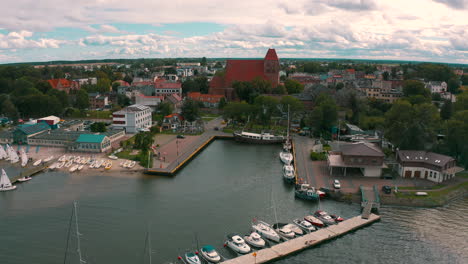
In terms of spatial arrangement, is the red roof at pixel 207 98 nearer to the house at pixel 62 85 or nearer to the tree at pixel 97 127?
the tree at pixel 97 127

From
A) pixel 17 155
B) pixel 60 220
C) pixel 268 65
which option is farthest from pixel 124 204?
pixel 268 65

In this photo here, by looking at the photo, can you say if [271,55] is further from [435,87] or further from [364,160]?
[364,160]

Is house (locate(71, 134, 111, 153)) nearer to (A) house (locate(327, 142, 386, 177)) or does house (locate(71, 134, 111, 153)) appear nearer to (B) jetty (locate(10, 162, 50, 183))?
(B) jetty (locate(10, 162, 50, 183))

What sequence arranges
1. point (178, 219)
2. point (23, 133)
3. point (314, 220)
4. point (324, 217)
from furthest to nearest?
point (23, 133)
point (178, 219)
point (324, 217)
point (314, 220)

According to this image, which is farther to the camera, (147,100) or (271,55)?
(271,55)

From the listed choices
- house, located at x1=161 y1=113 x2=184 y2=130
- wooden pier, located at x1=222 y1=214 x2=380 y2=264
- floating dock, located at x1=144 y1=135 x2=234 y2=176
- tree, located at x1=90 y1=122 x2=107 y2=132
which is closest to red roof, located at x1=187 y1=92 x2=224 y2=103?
house, located at x1=161 y1=113 x2=184 y2=130

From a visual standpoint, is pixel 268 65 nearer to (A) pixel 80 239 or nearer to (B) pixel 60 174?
(B) pixel 60 174

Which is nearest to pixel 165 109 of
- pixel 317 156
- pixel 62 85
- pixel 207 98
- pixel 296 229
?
pixel 207 98
